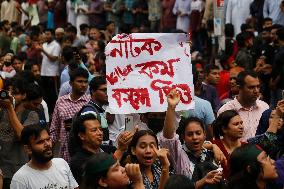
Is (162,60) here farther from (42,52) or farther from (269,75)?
(42,52)

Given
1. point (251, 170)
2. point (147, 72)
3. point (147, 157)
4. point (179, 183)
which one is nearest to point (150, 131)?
point (147, 157)

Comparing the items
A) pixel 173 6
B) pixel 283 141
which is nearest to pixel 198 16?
pixel 173 6

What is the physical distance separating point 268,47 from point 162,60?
17.8 feet

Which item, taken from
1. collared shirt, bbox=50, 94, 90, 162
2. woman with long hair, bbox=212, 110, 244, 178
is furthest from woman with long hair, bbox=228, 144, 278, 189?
collared shirt, bbox=50, 94, 90, 162

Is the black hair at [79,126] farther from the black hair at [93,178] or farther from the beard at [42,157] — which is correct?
the black hair at [93,178]

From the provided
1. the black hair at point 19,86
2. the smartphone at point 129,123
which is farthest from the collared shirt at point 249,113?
the black hair at point 19,86

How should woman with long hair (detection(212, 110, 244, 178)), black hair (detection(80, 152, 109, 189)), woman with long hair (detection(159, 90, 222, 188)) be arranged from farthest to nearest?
woman with long hair (detection(212, 110, 244, 178)) < woman with long hair (detection(159, 90, 222, 188)) < black hair (detection(80, 152, 109, 189))

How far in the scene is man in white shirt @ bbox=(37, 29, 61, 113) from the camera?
1678 cm

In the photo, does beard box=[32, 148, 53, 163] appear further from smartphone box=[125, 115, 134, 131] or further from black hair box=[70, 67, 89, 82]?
black hair box=[70, 67, 89, 82]

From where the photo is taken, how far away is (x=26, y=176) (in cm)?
771

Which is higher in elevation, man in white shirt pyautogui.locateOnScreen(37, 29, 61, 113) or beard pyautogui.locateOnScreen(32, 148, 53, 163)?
man in white shirt pyautogui.locateOnScreen(37, 29, 61, 113)

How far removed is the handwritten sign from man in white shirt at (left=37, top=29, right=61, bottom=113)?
713 centimetres

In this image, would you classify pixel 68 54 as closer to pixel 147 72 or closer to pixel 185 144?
pixel 147 72

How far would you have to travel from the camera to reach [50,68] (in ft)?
56.6
